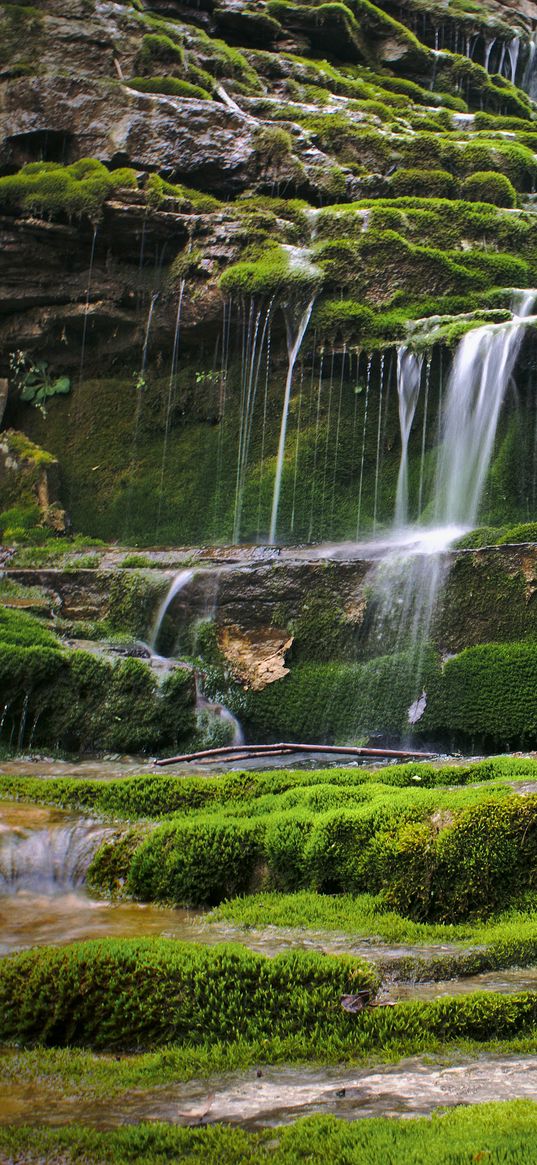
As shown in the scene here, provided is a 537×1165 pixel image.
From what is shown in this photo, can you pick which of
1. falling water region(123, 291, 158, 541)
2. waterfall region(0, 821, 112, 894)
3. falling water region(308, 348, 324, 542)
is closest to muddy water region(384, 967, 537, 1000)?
waterfall region(0, 821, 112, 894)

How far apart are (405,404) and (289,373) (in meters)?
2.60

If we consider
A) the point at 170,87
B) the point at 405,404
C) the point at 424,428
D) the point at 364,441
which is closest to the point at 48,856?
the point at 424,428

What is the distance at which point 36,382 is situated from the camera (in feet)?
76.0

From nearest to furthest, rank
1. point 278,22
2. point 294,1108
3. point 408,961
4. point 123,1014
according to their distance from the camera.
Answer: point 294,1108, point 123,1014, point 408,961, point 278,22

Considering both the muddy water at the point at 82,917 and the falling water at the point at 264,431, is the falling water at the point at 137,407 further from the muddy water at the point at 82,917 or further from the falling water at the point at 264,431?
the muddy water at the point at 82,917

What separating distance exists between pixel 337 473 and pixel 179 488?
379 cm

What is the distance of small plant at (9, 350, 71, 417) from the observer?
75.6ft

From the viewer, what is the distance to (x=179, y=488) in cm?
2217

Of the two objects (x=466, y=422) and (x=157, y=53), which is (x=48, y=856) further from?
(x=157, y=53)

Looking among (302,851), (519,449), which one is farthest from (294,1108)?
(519,449)

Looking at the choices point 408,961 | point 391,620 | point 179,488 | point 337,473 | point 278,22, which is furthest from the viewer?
point 278,22

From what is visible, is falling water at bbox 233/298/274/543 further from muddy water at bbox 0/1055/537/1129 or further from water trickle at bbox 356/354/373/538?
muddy water at bbox 0/1055/537/1129

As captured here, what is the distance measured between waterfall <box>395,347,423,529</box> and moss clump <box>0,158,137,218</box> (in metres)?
7.38

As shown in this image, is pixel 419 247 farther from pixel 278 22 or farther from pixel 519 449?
pixel 278 22
